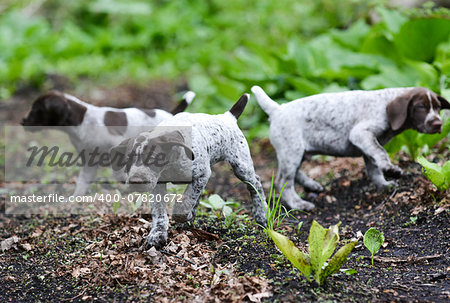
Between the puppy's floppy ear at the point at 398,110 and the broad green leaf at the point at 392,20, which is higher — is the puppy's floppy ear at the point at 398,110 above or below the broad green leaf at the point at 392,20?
above

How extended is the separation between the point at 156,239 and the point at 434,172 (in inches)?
89.5

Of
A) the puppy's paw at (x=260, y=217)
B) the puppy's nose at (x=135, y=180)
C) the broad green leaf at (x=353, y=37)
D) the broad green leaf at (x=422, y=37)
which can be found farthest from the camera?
the broad green leaf at (x=353, y=37)

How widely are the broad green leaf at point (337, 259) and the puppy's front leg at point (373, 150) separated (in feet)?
4.78

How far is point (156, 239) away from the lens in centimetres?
333

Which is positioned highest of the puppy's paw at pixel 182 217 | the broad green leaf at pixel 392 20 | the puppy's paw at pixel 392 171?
the broad green leaf at pixel 392 20

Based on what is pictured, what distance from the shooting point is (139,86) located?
1024cm

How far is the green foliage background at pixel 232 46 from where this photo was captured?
6457 mm

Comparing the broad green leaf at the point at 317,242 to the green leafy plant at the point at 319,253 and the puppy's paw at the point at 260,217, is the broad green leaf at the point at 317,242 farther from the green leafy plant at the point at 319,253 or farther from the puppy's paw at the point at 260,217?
the puppy's paw at the point at 260,217

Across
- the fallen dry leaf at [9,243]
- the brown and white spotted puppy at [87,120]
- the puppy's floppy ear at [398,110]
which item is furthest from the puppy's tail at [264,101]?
the fallen dry leaf at [9,243]

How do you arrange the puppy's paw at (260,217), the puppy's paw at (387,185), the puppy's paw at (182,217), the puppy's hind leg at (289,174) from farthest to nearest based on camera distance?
the puppy's paw at (387,185), the puppy's hind leg at (289,174), the puppy's paw at (260,217), the puppy's paw at (182,217)

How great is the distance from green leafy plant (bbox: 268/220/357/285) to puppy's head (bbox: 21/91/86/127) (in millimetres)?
2795

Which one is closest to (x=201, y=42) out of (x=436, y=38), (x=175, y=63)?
(x=175, y=63)

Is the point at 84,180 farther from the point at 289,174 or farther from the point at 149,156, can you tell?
the point at 149,156

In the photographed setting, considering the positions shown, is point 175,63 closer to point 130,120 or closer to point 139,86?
point 139,86
